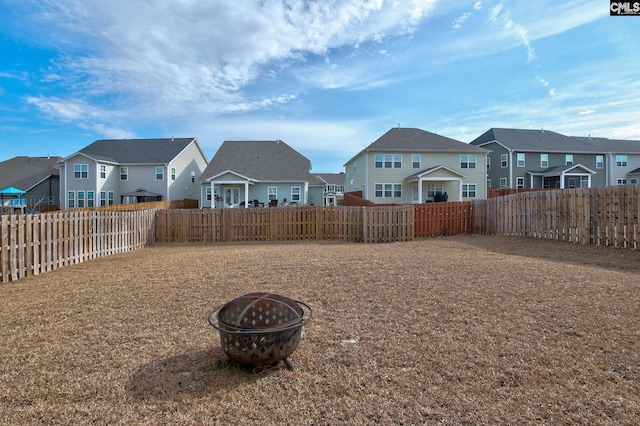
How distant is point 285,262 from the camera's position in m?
8.87

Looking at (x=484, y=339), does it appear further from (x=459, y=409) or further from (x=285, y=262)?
(x=285, y=262)

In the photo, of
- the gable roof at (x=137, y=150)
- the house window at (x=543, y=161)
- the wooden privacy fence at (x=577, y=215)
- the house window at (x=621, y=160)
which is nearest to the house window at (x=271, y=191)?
the gable roof at (x=137, y=150)

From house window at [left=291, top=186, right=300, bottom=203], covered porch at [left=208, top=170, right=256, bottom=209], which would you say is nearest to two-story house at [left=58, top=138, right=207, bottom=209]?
covered porch at [left=208, top=170, right=256, bottom=209]

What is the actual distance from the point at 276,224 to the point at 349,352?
11900mm

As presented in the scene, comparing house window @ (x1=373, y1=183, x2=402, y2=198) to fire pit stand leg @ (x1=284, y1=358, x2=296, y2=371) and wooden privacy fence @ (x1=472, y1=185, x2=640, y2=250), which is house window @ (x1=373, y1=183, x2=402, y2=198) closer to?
wooden privacy fence @ (x1=472, y1=185, x2=640, y2=250)

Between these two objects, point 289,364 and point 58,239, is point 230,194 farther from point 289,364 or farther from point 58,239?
point 289,364

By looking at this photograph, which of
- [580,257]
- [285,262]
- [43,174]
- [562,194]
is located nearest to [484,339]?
[285,262]

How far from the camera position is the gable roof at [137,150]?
33625mm

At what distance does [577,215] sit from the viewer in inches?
413

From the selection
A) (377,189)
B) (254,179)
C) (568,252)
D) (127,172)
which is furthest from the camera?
(127,172)

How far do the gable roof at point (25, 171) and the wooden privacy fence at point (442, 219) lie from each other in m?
39.5

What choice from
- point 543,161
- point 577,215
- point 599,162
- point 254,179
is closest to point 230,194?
point 254,179

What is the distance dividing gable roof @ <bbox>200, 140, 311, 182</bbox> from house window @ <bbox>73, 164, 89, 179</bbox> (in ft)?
33.5

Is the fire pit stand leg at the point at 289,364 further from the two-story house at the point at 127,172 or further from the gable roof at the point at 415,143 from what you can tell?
the two-story house at the point at 127,172
